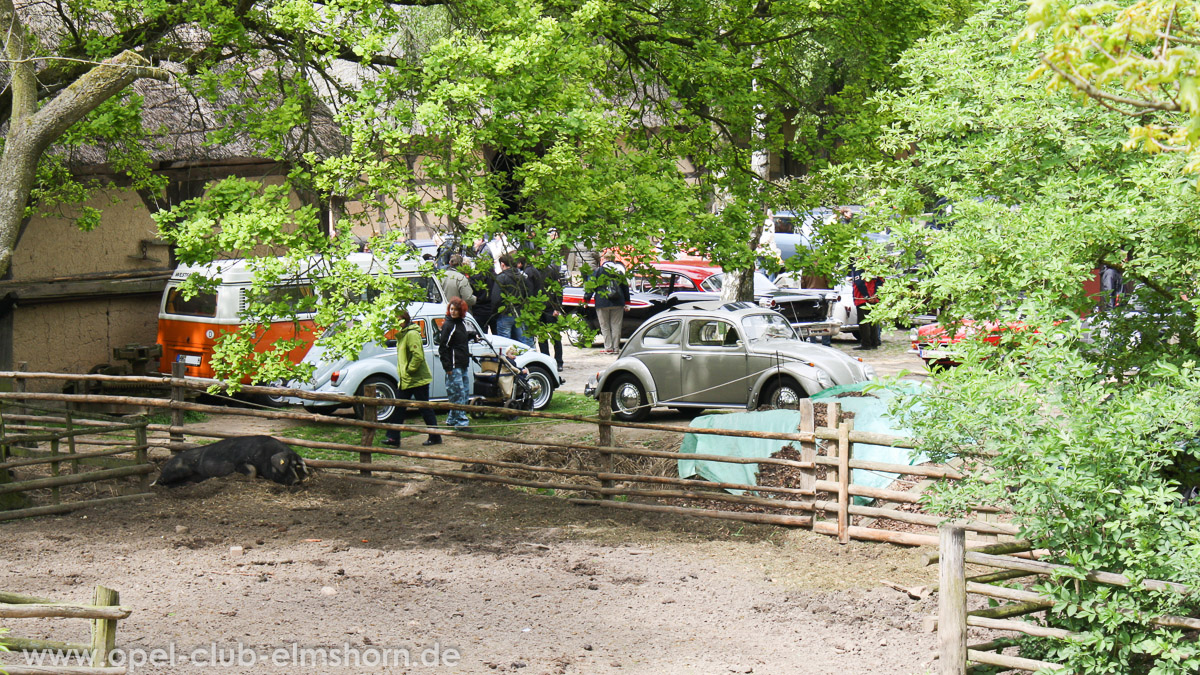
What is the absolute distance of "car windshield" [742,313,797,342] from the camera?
1493 centimetres

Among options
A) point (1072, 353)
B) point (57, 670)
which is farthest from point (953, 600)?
point (57, 670)

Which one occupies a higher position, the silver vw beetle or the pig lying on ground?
the silver vw beetle

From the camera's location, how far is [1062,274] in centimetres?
573

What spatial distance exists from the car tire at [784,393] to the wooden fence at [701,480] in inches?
121

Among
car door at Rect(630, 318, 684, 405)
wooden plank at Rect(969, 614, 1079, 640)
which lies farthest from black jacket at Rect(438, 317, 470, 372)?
Result: wooden plank at Rect(969, 614, 1079, 640)

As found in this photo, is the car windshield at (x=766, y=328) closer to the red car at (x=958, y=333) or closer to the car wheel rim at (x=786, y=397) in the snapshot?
the car wheel rim at (x=786, y=397)

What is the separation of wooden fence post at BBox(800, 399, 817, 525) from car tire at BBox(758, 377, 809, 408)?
4230 mm

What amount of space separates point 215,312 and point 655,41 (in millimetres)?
7135

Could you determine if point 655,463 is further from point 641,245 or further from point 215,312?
point 215,312

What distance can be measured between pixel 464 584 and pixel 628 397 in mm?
7288

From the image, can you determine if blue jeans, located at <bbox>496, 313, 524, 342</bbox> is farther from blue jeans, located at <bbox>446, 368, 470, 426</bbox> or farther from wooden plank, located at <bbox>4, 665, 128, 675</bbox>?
wooden plank, located at <bbox>4, 665, 128, 675</bbox>

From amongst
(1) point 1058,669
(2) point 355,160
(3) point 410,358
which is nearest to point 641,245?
(2) point 355,160

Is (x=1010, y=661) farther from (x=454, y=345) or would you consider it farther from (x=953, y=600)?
(x=454, y=345)

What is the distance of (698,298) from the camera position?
74.0ft
